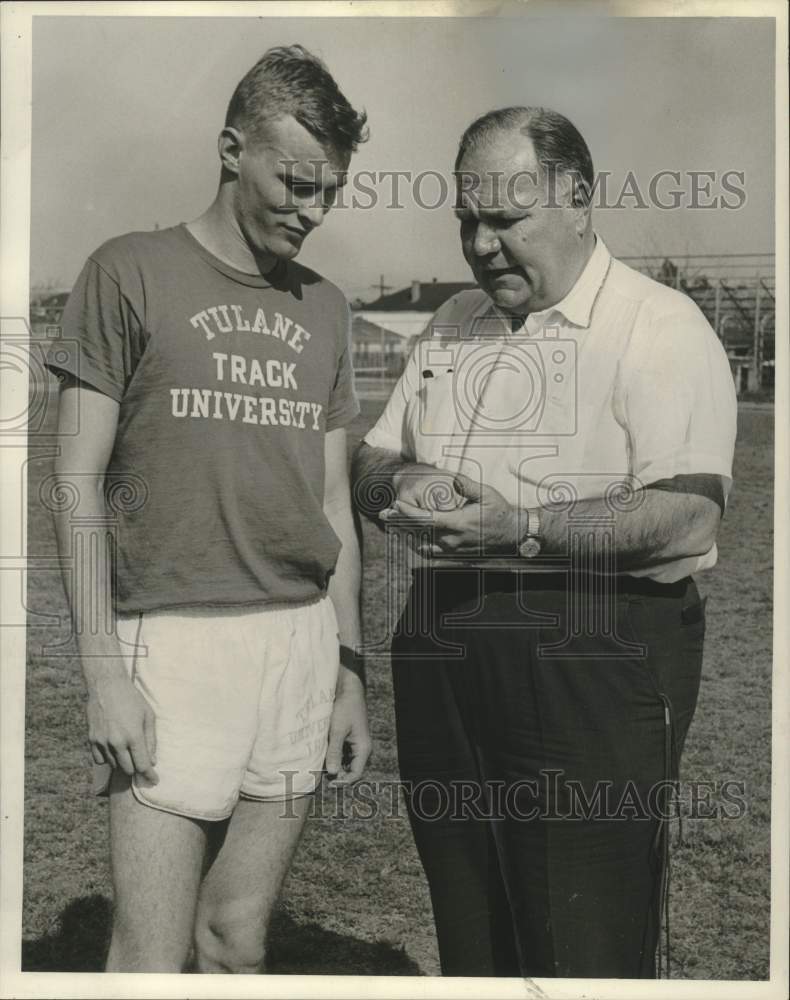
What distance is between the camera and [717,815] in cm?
336

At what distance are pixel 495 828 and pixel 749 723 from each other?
78cm

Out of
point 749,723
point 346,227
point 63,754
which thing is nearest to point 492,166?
point 346,227

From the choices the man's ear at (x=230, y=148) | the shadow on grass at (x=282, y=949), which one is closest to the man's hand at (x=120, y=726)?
the shadow on grass at (x=282, y=949)

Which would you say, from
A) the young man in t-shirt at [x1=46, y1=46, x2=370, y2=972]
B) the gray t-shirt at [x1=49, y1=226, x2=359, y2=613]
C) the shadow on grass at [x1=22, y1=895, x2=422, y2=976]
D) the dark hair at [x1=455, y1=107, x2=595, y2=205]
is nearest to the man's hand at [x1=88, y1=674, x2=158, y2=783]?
the young man in t-shirt at [x1=46, y1=46, x2=370, y2=972]

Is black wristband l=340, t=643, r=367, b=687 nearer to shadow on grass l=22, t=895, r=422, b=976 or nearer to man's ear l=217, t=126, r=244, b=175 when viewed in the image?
shadow on grass l=22, t=895, r=422, b=976

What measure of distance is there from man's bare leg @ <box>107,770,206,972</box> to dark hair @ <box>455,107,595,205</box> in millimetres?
1841

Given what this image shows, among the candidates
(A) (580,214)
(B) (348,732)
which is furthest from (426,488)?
(A) (580,214)

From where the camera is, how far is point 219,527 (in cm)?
303

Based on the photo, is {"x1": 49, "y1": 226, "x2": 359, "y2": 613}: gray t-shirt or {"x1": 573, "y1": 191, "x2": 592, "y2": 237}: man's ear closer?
{"x1": 49, "y1": 226, "x2": 359, "y2": 613}: gray t-shirt

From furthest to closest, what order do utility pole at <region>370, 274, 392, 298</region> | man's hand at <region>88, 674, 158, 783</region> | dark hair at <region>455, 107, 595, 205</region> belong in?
1. utility pole at <region>370, 274, 392, 298</region>
2. dark hair at <region>455, 107, 595, 205</region>
3. man's hand at <region>88, 674, 158, 783</region>

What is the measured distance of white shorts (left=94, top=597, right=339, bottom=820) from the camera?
3.01 metres

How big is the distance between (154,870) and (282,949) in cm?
59

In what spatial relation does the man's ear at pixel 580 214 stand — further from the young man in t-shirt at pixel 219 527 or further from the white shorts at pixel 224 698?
the white shorts at pixel 224 698

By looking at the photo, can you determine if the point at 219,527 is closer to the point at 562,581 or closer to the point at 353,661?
the point at 353,661
